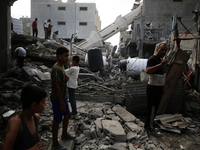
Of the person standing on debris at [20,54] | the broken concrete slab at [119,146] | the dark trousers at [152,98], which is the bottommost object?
the broken concrete slab at [119,146]

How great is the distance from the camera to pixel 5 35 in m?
8.70

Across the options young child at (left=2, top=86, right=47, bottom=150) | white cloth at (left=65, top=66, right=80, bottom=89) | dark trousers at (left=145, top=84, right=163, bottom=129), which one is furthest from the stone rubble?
young child at (left=2, top=86, right=47, bottom=150)

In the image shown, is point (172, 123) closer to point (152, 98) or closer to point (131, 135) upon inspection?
point (152, 98)

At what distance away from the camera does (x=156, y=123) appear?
4387 mm

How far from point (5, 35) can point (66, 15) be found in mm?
24335

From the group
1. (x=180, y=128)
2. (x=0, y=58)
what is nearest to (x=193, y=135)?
(x=180, y=128)

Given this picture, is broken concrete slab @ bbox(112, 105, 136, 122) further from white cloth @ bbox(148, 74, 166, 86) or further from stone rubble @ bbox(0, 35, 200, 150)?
white cloth @ bbox(148, 74, 166, 86)

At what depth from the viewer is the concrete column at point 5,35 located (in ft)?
27.9

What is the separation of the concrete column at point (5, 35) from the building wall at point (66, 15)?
2260 centimetres

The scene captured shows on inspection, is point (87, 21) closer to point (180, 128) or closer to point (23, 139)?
point (180, 128)

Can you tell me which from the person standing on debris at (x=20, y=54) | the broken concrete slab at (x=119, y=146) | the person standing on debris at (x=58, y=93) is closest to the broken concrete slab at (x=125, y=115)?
the broken concrete slab at (x=119, y=146)

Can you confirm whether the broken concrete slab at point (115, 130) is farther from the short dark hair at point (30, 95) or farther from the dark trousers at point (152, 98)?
the short dark hair at point (30, 95)

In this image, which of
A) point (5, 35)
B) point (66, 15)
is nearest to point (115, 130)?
point (5, 35)

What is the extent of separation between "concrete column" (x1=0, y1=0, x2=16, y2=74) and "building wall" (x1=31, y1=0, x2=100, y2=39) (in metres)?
22.6
